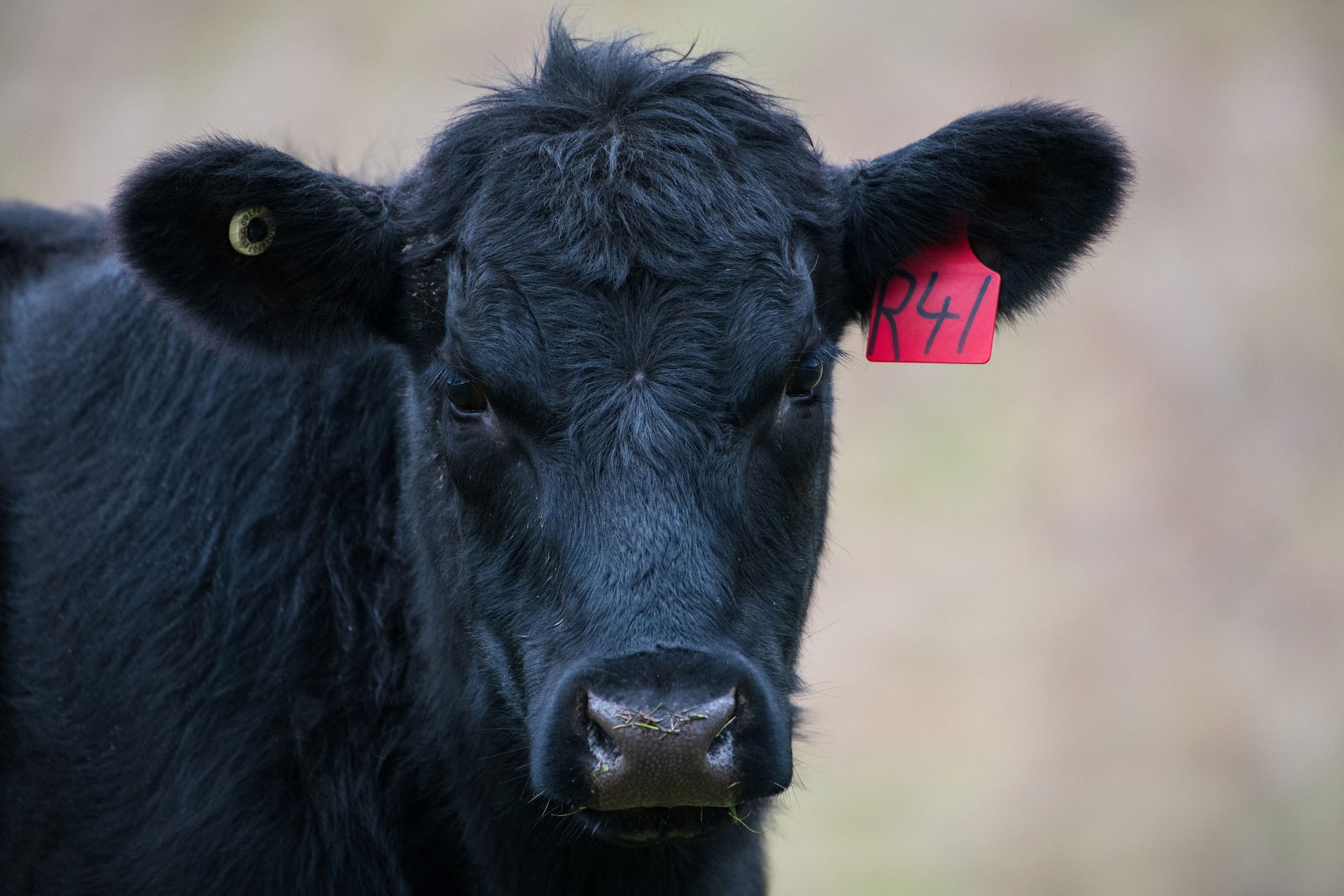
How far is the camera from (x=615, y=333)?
3.68 meters

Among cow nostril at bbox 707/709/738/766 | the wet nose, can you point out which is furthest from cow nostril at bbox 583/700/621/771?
cow nostril at bbox 707/709/738/766

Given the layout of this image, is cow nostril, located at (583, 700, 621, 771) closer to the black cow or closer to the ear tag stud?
the black cow

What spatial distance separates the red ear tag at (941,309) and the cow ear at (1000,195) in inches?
2.7

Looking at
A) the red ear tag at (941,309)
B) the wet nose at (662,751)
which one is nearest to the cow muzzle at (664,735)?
the wet nose at (662,751)

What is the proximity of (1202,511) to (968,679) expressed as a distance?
2644 millimetres

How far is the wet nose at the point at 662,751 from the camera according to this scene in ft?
10.1

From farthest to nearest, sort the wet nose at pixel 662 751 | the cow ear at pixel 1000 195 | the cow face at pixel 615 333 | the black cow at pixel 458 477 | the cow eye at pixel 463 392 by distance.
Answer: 1. the cow ear at pixel 1000 195
2. the cow eye at pixel 463 392
3. the black cow at pixel 458 477
4. the cow face at pixel 615 333
5. the wet nose at pixel 662 751

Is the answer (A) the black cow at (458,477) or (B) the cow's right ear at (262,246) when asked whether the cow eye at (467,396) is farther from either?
(B) the cow's right ear at (262,246)

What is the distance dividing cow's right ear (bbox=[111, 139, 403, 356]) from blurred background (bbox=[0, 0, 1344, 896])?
6241 millimetres

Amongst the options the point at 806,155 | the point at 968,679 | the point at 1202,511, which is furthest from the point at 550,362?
the point at 1202,511

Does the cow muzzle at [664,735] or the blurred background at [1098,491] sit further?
the blurred background at [1098,491]

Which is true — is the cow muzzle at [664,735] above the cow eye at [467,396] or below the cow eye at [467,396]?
below

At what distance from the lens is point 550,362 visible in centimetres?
368

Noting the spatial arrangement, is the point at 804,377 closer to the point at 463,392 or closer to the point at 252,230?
the point at 463,392
